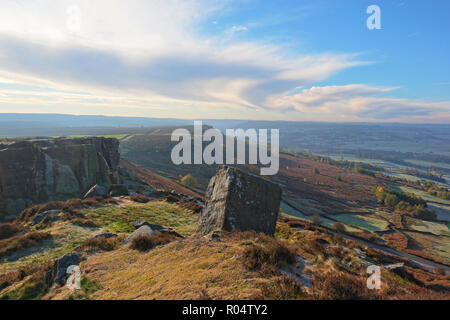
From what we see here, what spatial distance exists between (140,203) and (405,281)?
2193 cm

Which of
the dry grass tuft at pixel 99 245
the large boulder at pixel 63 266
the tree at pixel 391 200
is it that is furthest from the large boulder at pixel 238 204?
the tree at pixel 391 200

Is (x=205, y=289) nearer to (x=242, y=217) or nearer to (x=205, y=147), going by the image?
(x=242, y=217)

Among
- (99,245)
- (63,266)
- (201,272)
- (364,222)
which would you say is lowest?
Answer: (364,222)

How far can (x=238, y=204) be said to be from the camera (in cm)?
1217

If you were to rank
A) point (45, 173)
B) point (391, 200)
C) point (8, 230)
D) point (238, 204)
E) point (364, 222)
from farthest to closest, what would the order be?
point (391, 200) < point (364, 222) < point (45, 173) < point (8, 230) < point (238, 204)

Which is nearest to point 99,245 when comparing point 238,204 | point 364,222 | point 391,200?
point 238,204

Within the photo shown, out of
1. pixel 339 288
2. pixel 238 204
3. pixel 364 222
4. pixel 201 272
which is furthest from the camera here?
pixel 364 222

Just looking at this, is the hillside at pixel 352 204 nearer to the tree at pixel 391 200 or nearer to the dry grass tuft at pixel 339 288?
the tree at pixel 391 200

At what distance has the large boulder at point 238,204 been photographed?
11.7 meters

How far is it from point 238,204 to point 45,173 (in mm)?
24207

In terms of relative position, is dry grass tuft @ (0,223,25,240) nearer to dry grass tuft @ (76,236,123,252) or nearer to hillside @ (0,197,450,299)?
hillside @ (0,197,450,299)

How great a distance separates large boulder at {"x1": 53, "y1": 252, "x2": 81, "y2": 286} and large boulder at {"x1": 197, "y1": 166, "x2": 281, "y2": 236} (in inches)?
238

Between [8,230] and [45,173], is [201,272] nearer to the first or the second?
[8,230]
